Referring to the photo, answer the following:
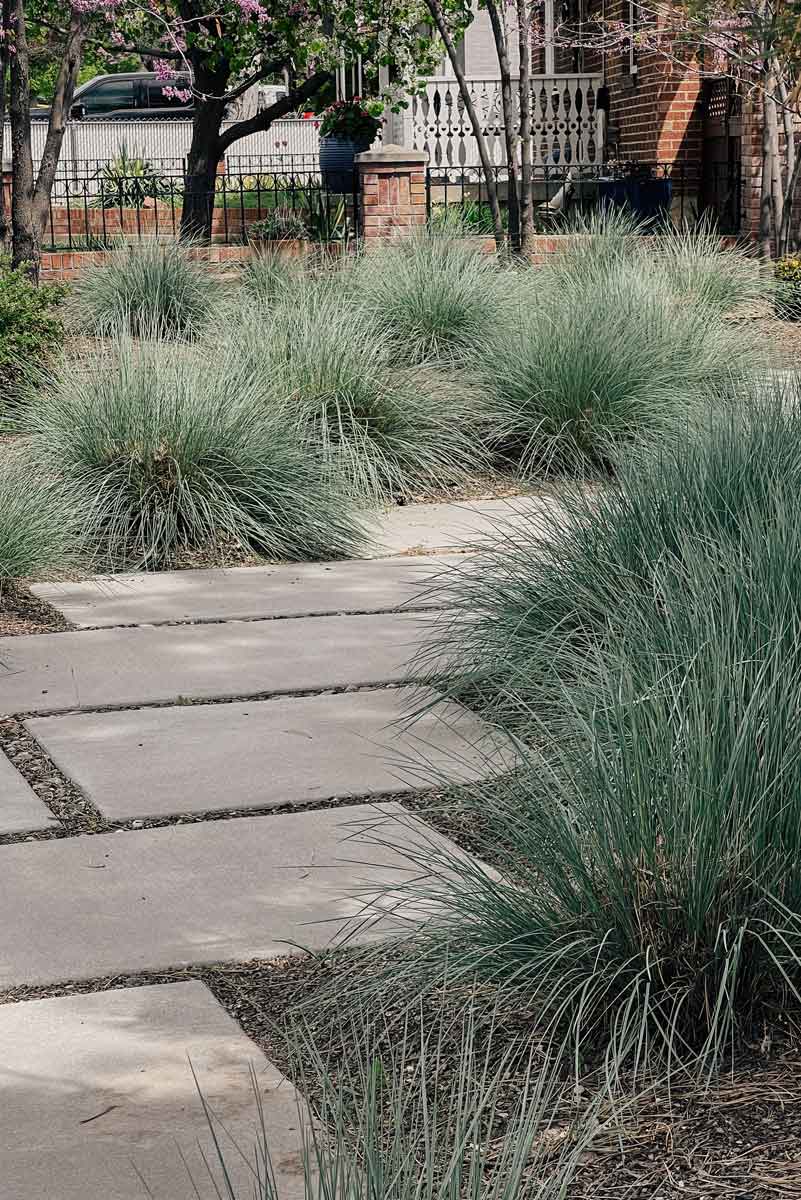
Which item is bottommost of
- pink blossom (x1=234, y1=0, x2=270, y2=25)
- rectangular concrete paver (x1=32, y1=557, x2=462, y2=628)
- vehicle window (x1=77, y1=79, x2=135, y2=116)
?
rectangular concrete paver (x1=32, y1=557, x2=462, y2=628)

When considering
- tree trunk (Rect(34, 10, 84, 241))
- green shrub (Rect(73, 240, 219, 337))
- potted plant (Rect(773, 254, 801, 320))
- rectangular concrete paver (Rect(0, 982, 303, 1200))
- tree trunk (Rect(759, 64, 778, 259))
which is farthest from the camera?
tree trunk (Rect(759, 64, 778, 259))

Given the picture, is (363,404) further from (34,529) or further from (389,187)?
(389,187)

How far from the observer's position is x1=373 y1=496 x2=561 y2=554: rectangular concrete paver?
669 cm

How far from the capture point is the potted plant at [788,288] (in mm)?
12406

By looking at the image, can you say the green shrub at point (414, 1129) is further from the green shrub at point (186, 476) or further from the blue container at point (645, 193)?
the blue container at point (645, 193)

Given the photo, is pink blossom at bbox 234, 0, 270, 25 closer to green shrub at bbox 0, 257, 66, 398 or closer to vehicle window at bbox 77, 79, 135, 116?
green shrub at bbox 0, 257, 66, 398

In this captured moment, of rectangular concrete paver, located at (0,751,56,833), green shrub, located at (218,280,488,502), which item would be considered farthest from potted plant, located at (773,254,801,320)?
rectangular concrete paver, located at (0,751,56,833)

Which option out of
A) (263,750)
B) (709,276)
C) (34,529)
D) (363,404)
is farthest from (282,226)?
(263,750)

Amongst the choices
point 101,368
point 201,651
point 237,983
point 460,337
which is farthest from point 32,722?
point 460,337

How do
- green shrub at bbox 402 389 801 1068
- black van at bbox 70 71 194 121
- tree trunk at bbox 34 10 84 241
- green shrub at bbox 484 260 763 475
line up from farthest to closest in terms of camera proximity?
black van at bbox 70 71 194 121
tree trunk at bbox 34 10 84 241
green shrub at bbox 484 260 763 475
green shrub at bbox 402 389 801 1068

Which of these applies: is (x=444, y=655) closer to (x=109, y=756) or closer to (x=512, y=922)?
(x=109, y=756)

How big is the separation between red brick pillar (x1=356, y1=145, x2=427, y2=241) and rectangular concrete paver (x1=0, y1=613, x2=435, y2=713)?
9627 millimetres

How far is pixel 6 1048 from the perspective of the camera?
255 centimetres

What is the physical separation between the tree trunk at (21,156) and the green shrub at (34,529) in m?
5.26
